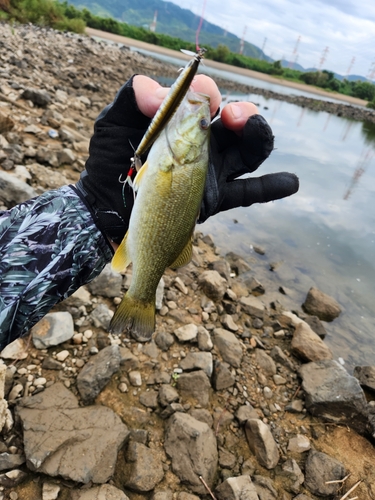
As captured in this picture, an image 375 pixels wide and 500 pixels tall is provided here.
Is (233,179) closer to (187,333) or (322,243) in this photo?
(187,333)

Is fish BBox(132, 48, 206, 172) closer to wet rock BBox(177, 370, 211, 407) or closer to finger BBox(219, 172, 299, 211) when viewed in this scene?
finger BBox(219, 172, 299, 211)

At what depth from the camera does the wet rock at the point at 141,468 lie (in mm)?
2623

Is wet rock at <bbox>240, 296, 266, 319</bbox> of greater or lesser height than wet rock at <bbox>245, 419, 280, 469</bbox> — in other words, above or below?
below

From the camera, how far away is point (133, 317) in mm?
2320

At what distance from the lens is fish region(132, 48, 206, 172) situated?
1.58 m

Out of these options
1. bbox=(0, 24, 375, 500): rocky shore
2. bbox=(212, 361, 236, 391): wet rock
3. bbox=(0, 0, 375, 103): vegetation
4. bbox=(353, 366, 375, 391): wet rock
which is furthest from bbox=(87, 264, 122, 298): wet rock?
bbox=(0, 0, 375, 103): vegetation

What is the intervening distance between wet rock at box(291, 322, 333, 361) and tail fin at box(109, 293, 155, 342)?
3150 mm

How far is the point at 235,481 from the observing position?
110 inches

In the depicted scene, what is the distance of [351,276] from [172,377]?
614 cm

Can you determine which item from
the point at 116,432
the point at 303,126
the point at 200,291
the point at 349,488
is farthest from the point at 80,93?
the point at 303,126

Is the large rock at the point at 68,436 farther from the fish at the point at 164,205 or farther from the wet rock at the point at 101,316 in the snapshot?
the fish at the point at 164,205

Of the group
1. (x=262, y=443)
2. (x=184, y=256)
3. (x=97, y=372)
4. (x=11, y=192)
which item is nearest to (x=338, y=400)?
(x=262, y=443)

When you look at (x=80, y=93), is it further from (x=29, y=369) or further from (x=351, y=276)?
(x=29, y=369)

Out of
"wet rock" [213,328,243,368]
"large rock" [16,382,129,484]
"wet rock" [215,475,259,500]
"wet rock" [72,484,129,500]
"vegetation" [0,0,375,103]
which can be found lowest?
"wet rock" [213,328,243,368]
